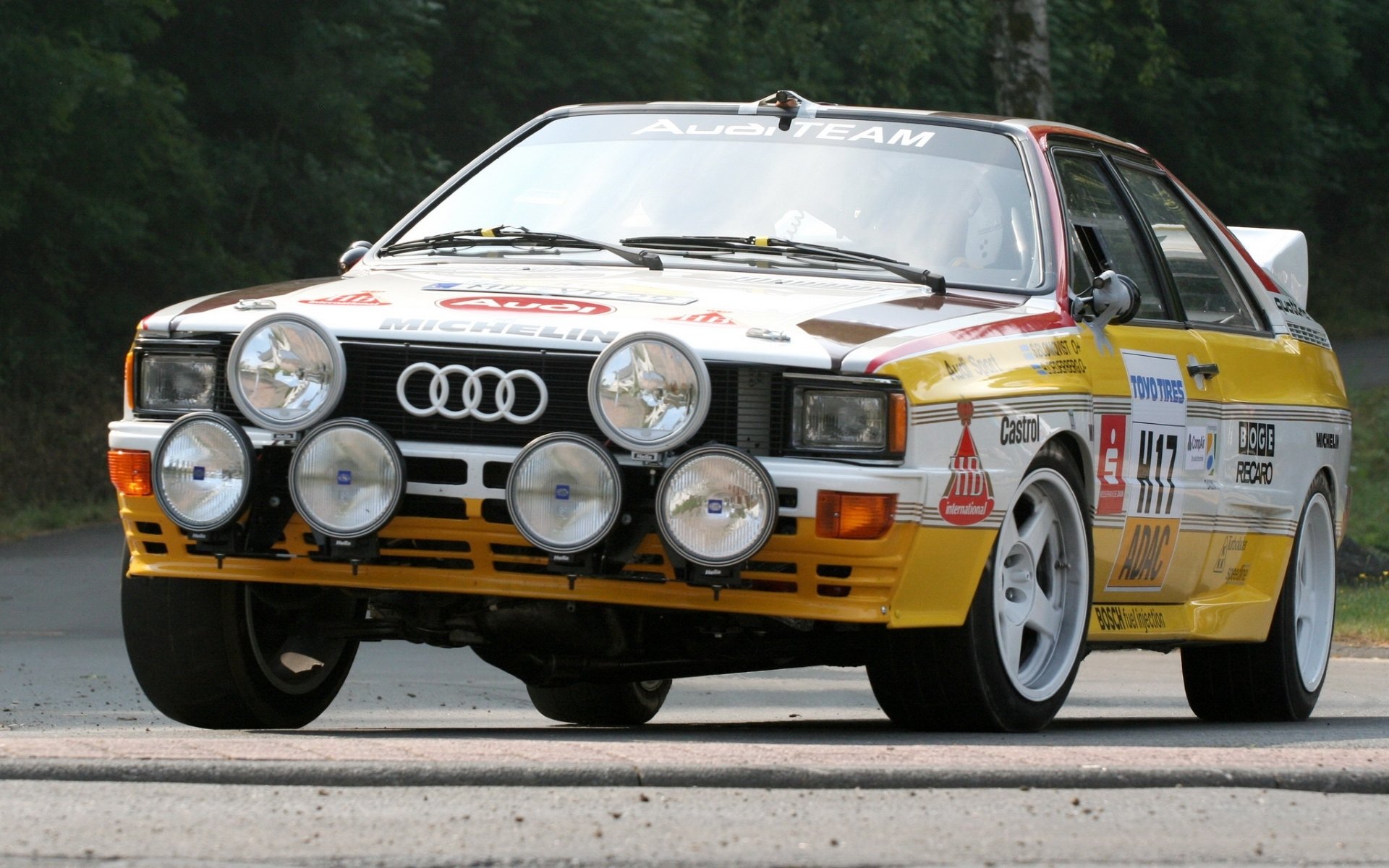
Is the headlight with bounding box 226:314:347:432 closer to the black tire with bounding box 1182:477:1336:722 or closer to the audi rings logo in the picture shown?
the audi rings logo

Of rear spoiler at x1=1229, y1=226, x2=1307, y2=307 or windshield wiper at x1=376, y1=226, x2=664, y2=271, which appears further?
rear spoiler at x1=1229, y1=226, x2=1307, y2=307

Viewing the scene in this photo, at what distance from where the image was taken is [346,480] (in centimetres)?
529

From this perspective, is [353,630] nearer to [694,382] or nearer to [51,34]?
[694,382]

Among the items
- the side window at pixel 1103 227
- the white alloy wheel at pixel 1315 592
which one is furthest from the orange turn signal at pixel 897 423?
the white alloy wheel at pixel 1315 592

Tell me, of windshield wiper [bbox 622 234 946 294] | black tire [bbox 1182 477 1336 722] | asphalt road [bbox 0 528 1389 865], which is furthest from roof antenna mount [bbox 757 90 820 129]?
black tire [bbox 1182 477 1336 722]

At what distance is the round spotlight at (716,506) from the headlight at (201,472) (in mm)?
1000

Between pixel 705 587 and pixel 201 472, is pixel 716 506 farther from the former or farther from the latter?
pixel 201 472

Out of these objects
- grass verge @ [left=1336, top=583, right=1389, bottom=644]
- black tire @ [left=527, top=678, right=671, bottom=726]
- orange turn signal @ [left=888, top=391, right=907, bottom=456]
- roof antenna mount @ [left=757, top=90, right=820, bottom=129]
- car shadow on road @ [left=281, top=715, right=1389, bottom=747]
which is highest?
roof antenna mount @ [left=757, top=90, right=820, bottom=129]

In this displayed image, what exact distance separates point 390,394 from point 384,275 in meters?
0.83

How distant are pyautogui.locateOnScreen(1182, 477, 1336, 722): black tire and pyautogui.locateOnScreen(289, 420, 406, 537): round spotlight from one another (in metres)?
3.41

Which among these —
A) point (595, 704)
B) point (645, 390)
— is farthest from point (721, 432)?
point (595, 704)

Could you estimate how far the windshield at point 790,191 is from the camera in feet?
20.7

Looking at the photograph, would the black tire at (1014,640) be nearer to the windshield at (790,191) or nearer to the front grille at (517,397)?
the windshield at (790,191)

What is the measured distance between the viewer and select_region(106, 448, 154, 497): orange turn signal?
559 centimetres
